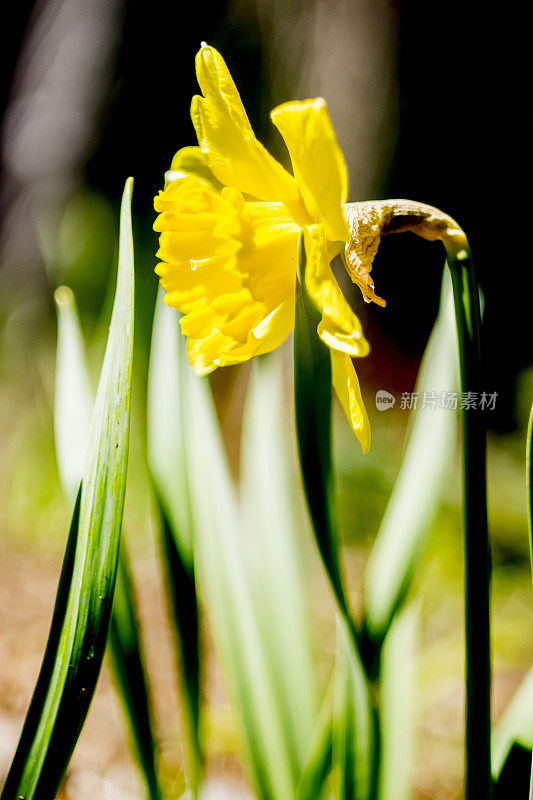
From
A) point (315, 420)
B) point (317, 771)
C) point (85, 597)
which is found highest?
point (315, 420)

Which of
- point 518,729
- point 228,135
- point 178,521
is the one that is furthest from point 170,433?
point 518,729

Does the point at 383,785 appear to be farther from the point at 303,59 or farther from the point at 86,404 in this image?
the point at 303,59

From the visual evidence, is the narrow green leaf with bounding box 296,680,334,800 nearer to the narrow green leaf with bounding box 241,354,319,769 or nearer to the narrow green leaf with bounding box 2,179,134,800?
the narrow green leaf with bounding box 241,354,319,769

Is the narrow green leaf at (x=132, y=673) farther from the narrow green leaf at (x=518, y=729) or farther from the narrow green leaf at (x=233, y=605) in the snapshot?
the narrow green leaf at (x=518, y=729)

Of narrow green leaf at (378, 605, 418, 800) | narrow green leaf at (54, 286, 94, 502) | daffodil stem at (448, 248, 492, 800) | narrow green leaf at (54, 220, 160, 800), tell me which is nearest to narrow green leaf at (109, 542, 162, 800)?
narrow green leaf at (54, 220, 160, 800)

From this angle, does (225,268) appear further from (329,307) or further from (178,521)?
(178,521)

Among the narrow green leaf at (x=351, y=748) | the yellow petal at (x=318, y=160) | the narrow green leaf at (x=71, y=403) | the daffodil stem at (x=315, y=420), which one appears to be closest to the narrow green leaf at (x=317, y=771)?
the narrow green leaf at (x=351, y=748)
